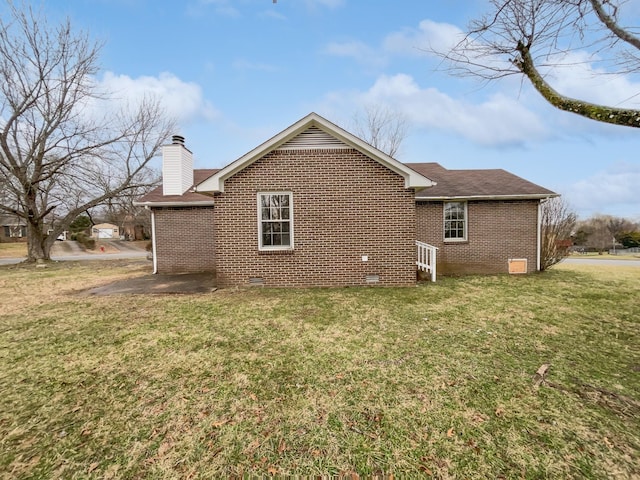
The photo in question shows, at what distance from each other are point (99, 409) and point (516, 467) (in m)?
4.17

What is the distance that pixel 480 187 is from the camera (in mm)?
12000

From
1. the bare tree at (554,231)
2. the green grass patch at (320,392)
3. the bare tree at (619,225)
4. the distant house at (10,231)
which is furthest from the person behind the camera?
the bare tree at (619,225)

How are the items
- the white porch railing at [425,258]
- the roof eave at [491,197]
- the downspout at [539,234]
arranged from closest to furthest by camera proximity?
the white porch railing at [425,258] < the roof eave at [491,197] < the downspout at [539,234]

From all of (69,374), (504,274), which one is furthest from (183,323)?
(504,274)

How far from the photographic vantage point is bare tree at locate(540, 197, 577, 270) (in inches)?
471

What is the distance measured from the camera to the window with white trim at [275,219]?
29.3 feet

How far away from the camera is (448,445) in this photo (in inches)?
111

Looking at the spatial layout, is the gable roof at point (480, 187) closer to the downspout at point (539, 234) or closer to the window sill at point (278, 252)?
the downspout at point (539, 234)

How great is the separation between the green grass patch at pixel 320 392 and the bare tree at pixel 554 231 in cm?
541

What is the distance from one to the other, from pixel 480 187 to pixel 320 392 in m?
11.1

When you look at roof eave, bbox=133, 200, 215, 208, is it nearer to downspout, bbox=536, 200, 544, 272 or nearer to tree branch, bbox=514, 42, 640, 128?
tree branch, bbox=514, 42, 640, 128

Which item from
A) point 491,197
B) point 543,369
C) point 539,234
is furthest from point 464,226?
point 543,369

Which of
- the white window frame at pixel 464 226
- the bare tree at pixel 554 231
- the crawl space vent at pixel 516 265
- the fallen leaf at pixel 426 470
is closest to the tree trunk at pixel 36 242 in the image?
the white window frame at pixel 464 226

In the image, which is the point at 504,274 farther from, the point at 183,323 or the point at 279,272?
the point at 183,323
